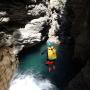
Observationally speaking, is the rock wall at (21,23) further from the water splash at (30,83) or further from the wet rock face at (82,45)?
the wet rock face at (82,45)

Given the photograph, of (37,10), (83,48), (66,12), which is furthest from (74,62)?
(66,12)

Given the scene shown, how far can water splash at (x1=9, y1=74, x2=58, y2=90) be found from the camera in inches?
575

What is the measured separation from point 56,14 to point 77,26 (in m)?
9.69

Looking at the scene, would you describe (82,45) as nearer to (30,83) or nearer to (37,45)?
(30,83)

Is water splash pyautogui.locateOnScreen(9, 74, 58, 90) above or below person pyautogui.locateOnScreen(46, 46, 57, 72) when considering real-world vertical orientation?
below

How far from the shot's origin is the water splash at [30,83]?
48.0ft

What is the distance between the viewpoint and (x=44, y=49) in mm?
20859

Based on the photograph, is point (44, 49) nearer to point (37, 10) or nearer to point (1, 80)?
point (37, 10)

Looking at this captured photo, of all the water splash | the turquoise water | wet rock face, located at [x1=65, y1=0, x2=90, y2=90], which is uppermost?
wet rock face, located at [x1=65, y1=0, x2=90, y2=90]

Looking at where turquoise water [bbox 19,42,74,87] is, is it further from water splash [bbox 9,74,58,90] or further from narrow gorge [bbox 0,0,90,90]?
water splash [bbox 9,74,58,90]

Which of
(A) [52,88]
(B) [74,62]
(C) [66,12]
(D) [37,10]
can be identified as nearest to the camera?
(A) [52,88]

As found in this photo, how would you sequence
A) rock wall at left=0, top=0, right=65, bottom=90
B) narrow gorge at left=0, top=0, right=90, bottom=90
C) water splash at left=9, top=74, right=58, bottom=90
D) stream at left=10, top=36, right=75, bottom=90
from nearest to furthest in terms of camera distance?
narrow gorge at left=0, top=0, right=90, bottom=90 < water splash at left=9, top=74, right=58, bottom=90 < stream at left=10, top=36, right=75, bottom=90 < rock wall at left=0, top=0, right=65, bottom=90

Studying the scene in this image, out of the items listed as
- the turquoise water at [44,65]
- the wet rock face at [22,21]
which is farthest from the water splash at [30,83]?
the wet rock face at [22,21]

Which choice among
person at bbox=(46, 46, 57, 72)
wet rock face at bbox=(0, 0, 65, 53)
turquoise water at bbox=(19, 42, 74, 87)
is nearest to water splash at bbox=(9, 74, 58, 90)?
Result: turquoise water at bbox=(19, 42, 74, 87)
